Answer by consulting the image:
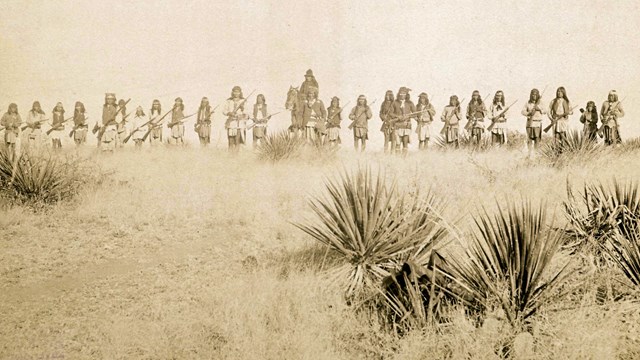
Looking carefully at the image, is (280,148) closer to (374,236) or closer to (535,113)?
(535,113)

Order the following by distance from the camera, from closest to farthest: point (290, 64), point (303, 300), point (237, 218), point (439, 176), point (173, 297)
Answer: point (303, 300)
point (173, 297)
point (237, 218)
point (439, 176)
point (290, 64)

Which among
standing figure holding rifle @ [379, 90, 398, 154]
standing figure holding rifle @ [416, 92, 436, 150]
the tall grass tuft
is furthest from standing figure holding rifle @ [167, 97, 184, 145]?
the tall grass tuft

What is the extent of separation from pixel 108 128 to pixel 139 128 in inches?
65.6

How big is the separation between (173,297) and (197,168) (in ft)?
23.8

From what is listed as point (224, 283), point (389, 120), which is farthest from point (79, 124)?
point (224, 283)

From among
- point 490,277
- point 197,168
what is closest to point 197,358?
point 490,277

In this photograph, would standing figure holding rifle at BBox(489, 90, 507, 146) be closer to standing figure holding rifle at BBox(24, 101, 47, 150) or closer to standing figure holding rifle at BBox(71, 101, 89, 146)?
standing figure holding rifle at BBox(71, 101, 89, 146)

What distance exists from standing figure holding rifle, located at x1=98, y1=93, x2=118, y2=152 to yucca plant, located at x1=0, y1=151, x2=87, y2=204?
23.5ft

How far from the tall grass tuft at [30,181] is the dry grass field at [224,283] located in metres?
0.28

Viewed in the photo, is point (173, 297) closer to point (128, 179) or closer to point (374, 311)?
point (374, 311)

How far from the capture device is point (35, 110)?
622 inches

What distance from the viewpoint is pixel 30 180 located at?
827cm

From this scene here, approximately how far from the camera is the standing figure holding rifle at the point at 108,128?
1577cm

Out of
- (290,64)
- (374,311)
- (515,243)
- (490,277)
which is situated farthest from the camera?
(290,64)
